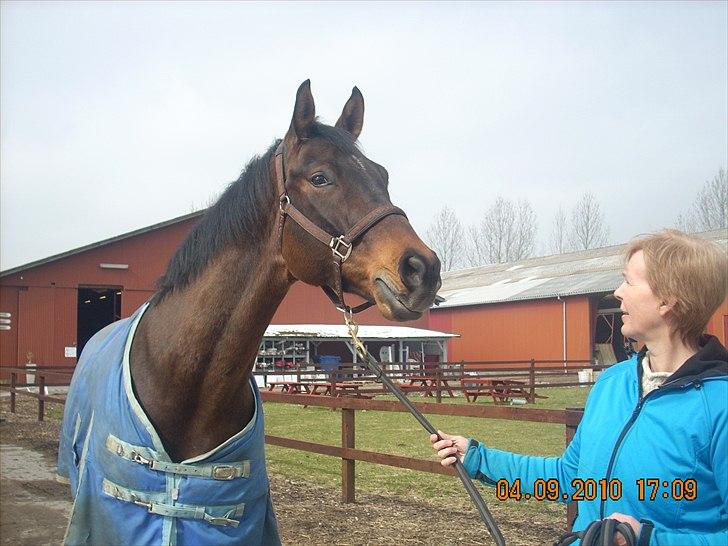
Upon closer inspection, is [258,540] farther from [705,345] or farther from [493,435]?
[493,435]

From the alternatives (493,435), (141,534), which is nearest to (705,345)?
(141,534)

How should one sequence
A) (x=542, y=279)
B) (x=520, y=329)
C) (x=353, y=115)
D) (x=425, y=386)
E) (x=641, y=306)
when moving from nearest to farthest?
(x=641, y=306) → (x=353, y=115) → (x=425, y=386) → (x=520, y=329) → (x=542, y=279)

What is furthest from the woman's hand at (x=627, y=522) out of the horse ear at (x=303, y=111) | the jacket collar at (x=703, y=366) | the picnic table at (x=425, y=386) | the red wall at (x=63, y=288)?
the red wall at (x=63, y=288)

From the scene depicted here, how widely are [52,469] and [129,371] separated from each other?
21.3 ft

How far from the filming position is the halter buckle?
240cm

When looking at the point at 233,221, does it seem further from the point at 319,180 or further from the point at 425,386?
the point at 425,386

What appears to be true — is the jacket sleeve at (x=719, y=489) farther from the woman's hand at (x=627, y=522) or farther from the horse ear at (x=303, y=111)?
the horse ear at (x=303, y=111)

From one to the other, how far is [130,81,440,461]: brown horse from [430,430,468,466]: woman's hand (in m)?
0.52

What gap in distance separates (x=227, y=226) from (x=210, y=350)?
50cm

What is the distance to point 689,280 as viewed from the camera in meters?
1.85

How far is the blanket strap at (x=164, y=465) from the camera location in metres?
2.33

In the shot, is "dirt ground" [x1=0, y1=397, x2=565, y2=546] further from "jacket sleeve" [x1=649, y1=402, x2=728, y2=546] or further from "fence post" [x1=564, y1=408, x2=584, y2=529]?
"jacket sleeve" [x1=649, y1=402, x2=728, y2=546]

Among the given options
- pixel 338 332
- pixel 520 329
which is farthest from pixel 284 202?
pixel 520 329

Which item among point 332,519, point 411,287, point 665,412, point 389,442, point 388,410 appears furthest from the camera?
point 389,442
